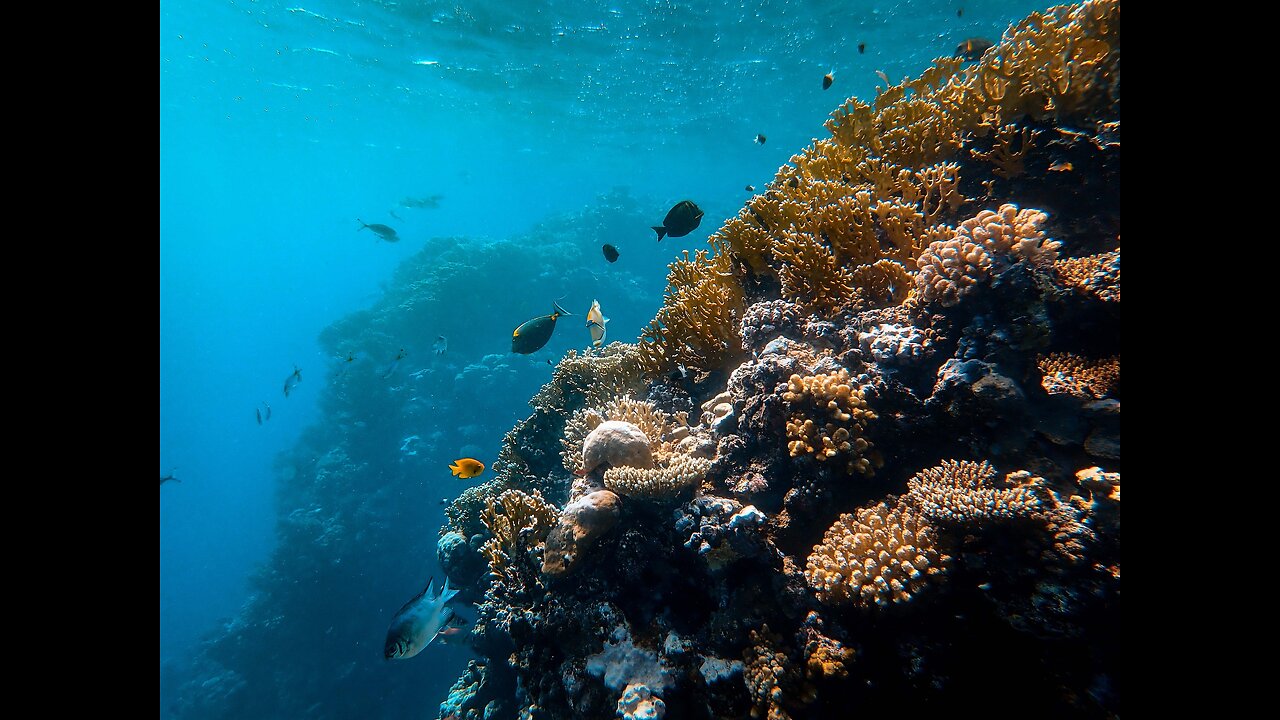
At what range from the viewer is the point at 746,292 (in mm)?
5457

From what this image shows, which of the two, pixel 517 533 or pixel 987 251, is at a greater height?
pixel 987 251

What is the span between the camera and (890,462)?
12.1 feet

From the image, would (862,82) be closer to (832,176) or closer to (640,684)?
(832,176)

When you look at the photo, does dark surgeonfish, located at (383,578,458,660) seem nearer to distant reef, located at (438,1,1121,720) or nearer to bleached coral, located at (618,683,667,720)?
distant reef, located at (438,1,1121,720)

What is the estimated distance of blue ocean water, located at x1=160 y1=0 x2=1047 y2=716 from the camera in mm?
21391

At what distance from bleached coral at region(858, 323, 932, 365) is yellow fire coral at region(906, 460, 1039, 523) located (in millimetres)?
812

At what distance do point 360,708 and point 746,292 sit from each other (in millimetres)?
18020

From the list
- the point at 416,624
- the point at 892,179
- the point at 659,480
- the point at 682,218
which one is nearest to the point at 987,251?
the point at 892,179

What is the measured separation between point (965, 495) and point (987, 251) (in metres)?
1.81

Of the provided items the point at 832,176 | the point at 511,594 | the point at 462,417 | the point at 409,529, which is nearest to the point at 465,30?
the point at 462,417

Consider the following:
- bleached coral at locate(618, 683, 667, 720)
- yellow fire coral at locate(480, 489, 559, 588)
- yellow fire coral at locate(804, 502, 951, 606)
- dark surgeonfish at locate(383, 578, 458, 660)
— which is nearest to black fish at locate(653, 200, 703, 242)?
yellow fire coral at locate(480, 489, 559, 588)

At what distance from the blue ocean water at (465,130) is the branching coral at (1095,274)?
18.8m

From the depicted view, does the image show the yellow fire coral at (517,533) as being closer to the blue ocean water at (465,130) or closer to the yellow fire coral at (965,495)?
the yellow fire coral at (965,495)

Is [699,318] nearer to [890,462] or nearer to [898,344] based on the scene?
[898,344]
